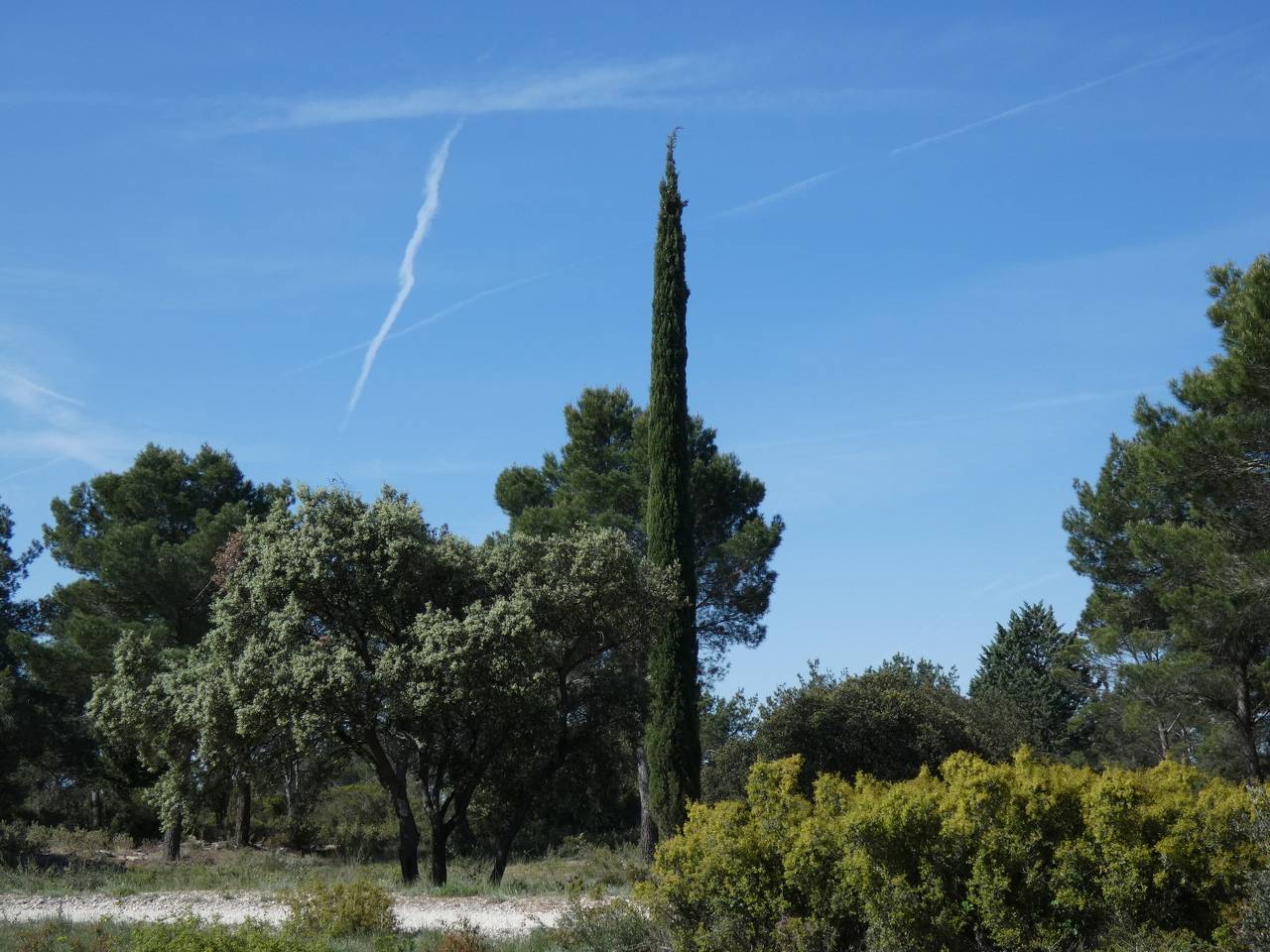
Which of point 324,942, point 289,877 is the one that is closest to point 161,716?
point 289,877

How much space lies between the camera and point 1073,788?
1025 centimetres

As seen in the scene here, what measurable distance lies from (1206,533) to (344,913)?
1773 cm

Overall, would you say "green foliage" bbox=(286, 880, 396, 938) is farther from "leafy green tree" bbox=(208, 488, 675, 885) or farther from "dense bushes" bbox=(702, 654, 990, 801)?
"dense bushes" bbox=(702, 654, 990, 801)

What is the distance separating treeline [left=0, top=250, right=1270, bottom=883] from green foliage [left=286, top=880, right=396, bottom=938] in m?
3.89

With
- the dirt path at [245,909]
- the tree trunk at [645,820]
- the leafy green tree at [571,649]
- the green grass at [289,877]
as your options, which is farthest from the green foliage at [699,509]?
the dirt path at [245,909]

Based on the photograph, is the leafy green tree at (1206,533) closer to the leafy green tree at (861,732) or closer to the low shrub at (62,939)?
the leafy green tree at (861,732)

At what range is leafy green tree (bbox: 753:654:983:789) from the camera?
1105 inches

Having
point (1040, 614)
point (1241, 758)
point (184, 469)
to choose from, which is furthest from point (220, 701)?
point (1040, 614)

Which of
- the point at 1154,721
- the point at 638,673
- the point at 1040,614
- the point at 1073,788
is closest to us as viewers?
the point at 1073,788

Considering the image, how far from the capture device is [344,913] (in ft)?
41.7

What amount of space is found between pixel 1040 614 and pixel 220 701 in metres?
50.1

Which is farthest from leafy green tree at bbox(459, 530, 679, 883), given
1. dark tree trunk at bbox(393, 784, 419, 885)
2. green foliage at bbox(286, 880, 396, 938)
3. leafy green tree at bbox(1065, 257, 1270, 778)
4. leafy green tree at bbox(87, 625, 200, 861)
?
leafy green tree at bbox(1065, 257, 1270, 778)

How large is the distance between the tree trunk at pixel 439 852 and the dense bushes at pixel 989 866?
344 inches

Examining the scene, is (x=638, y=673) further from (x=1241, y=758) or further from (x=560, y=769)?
(x=1241, y=758)
